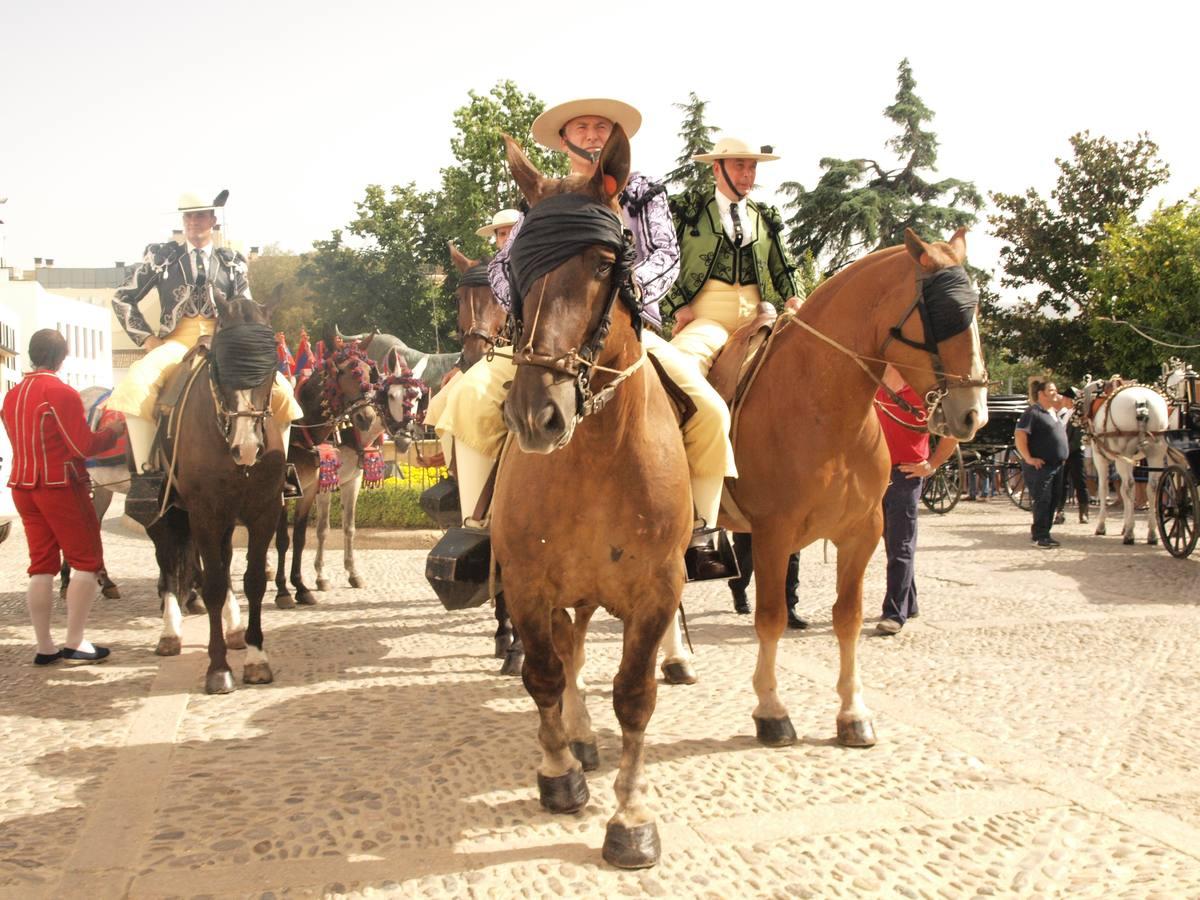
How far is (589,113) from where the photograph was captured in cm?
473

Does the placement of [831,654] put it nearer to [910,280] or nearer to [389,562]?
[910,280]

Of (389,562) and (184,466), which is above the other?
(184,466)

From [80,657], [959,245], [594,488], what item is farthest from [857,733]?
[80,657]

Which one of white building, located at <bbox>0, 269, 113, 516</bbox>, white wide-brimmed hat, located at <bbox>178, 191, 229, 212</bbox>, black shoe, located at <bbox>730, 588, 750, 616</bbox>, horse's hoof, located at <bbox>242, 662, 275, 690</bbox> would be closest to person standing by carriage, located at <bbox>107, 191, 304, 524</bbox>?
white wide-brimmed hat, located at <bbox>178, 191, 229, 212</bbox>

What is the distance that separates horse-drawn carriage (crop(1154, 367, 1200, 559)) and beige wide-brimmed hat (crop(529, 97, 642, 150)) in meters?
9.88

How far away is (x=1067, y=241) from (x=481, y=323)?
1121 inches

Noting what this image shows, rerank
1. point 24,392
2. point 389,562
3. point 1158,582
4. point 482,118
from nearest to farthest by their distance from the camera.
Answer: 1. point 24,392
2. point 1158,582
3. point 389,562
4. point 482,118

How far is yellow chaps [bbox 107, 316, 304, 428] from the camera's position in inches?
272

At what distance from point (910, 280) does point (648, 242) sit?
4.52ft

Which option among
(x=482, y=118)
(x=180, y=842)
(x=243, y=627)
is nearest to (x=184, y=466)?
(x=243, y=627)

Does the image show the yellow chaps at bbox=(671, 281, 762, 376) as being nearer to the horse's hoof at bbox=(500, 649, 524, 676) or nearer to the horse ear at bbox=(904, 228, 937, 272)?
the horse ear at bbox=(904, 228, 937, 272)

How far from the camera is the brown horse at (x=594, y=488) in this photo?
126 inches

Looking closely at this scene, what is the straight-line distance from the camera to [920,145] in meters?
38.4

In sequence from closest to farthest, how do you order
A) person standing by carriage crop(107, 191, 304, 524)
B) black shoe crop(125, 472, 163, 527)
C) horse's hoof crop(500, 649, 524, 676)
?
horse's hoof crop(500, 649, 524, 676), black shoe crop(125, 472, 163, 527), person standing by carriage crop(107, 191, 304, 524)
